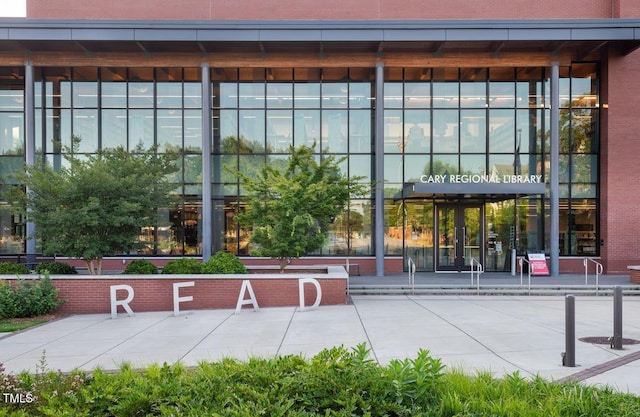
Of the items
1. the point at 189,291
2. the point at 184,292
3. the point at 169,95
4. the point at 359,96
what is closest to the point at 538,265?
the point at 359,96

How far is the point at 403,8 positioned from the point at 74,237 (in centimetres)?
1763

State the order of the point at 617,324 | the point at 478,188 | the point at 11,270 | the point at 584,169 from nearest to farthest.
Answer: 1. the point at 617,324
2. the point at 11,270
3. the point at 478,188
4. the point at 584,169

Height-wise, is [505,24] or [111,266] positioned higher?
[505,24]

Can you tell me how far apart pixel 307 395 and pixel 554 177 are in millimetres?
19589

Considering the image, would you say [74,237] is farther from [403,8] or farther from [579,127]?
[579,127]

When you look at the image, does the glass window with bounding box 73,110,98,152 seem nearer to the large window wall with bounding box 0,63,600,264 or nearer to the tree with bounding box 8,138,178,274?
the large window wall with bounding box 0,63,600,264

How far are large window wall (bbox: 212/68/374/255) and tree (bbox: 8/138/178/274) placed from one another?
7239 millimetres

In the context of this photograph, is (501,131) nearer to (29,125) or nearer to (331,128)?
(331,128)

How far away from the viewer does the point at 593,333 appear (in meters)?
10.2

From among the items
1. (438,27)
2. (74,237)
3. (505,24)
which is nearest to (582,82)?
(505,24)

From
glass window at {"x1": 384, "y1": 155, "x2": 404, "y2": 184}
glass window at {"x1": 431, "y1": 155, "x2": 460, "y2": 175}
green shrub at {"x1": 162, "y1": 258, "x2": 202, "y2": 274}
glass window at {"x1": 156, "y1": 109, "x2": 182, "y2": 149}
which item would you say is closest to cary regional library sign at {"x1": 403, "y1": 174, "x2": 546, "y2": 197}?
glass window at {"x1": 384, "y1": 155, "x2": 404, "y2": 184}

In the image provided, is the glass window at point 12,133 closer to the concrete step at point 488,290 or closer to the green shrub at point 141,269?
the green shrub at point 141,269

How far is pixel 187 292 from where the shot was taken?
1362 cm

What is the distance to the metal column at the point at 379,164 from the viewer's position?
2111 cm
